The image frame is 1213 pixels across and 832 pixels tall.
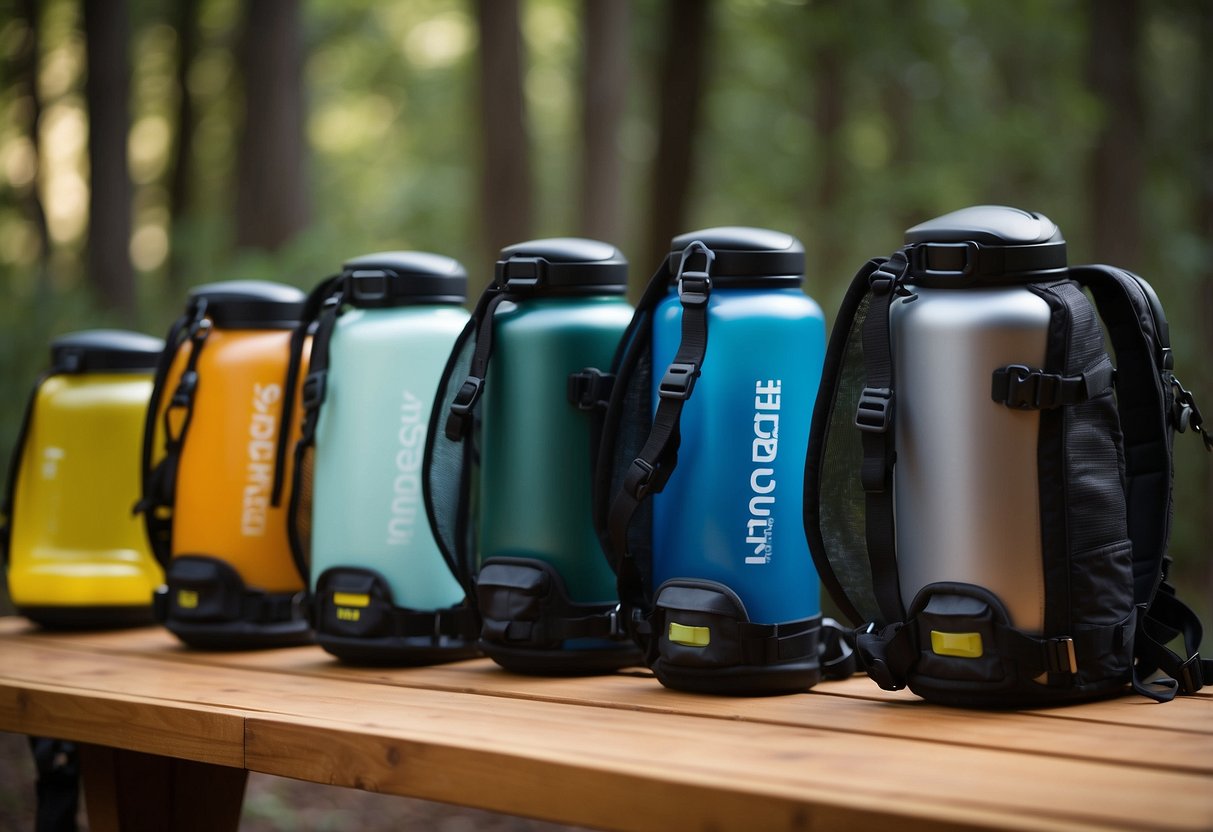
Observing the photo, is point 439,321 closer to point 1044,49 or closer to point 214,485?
point 214,485

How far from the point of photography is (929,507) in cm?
210

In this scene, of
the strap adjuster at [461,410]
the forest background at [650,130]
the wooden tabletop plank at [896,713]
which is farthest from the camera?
the forest background at [650,130]

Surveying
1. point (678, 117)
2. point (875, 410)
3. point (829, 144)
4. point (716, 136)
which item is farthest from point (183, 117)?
point (875, 410)

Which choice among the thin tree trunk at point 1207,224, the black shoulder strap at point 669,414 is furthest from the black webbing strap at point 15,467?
the thin tree trunk at point 1207,224

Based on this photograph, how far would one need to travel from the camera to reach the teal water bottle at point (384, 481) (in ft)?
8.77

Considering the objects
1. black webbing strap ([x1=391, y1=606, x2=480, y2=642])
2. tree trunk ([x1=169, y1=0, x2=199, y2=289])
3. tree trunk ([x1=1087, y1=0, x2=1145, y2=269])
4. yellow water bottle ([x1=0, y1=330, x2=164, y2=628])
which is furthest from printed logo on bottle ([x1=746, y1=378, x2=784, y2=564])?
tree trunk ([x1=169, y1=0, x2=199, y2=289])

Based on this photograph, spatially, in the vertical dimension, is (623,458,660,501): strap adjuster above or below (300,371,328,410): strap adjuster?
below

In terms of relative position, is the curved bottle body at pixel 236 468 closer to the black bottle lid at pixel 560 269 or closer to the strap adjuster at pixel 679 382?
the black bottle lid at pixel 560 269

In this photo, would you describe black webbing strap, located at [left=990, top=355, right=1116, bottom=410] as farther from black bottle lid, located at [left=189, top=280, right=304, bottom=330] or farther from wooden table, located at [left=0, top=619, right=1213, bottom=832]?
black bottle lid, located at [left=189, top=280, right=304, bottom=330]

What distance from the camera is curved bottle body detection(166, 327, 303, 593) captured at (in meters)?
2.94

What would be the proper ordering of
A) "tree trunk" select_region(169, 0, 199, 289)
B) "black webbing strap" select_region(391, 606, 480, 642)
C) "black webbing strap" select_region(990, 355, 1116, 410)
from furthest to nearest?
"tree trunk" select_region(169, 0, 199, 289) → "black webbing strap" select_region(391, 606, 480, 642) → "black webbing strap" select_region(990, 355, 1116, 410)

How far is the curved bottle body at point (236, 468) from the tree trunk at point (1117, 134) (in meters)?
6.95

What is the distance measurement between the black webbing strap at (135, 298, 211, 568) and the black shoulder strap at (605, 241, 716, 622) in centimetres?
117

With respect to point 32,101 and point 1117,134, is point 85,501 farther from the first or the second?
point 32,101
